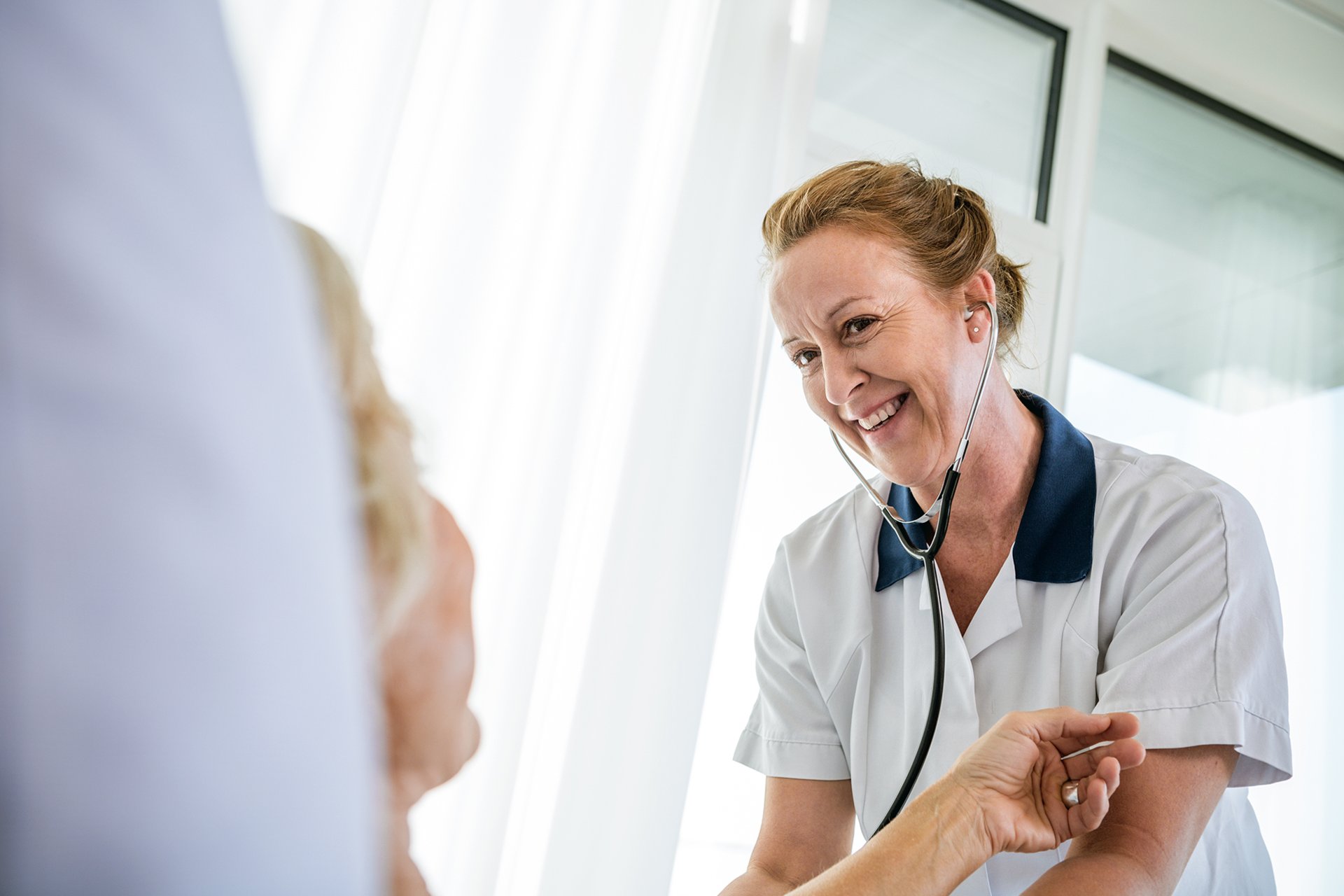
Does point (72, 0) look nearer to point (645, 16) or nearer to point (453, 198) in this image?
point (453, 198)

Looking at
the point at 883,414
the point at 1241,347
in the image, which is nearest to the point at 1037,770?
the point at 883,414

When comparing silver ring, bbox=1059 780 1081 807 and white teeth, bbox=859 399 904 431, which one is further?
white teeth, bbox=859 399 904 431

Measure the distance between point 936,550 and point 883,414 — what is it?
21 cm

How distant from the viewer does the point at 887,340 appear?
131cm

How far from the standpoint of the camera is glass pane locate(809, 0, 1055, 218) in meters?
2.54

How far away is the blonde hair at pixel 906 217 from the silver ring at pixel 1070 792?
65 centimetres

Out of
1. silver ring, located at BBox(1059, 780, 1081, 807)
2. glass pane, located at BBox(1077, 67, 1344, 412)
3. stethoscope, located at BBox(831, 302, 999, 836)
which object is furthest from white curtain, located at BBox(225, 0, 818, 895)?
glass pane, located at BBox(1077, 67, 1344, 412)

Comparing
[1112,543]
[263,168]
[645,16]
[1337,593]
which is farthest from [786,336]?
[1337,593]

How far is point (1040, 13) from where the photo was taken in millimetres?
2816

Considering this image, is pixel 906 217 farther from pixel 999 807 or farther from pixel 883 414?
pixel 999 807

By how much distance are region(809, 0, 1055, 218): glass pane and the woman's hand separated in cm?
168

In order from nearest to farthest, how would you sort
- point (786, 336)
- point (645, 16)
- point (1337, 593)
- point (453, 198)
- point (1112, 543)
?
point (1112, 543)
point (786, 336)
point (453, 198)
point (645, 16)
point (1337, 593)

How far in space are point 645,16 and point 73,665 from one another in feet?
6.94

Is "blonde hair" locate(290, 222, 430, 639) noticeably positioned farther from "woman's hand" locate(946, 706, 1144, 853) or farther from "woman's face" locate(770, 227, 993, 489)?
"woman's face" locate(770, 227, 993, 489)
